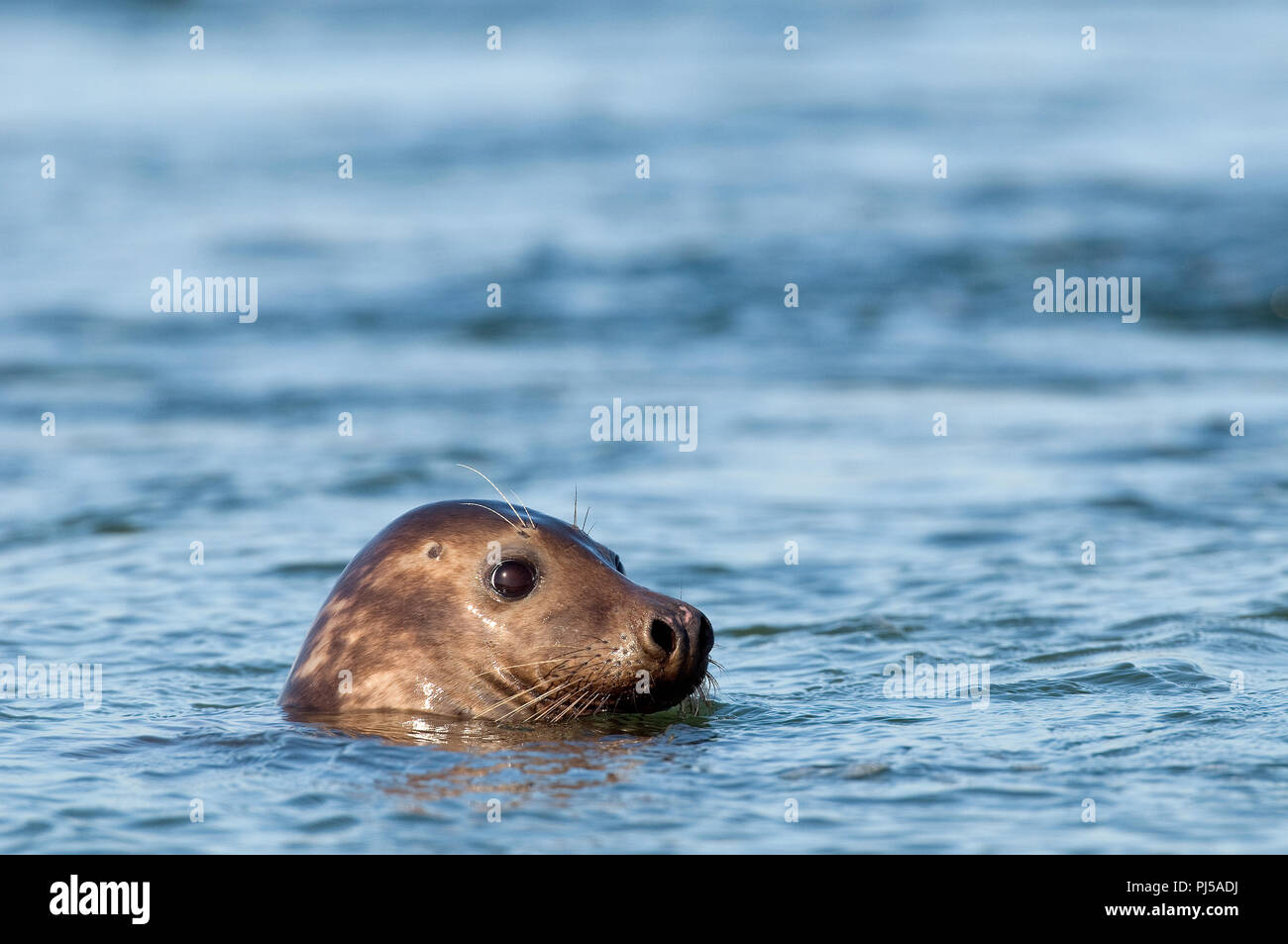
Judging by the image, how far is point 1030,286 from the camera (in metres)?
19.5

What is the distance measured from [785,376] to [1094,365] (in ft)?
9.24

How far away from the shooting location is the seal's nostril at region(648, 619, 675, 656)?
666 centimetres

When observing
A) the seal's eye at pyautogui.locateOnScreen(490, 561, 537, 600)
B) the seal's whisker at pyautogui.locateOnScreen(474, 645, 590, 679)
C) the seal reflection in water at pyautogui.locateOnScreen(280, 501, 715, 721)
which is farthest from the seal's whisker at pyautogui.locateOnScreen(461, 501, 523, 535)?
the seal's whisker at pyautogui.locateOnScreen(474, 645, 590, 679)

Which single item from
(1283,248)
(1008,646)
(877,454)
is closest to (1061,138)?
(1283,248)

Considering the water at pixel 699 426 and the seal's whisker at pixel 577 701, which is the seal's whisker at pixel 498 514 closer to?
the seal's whisker at pixel 577 701

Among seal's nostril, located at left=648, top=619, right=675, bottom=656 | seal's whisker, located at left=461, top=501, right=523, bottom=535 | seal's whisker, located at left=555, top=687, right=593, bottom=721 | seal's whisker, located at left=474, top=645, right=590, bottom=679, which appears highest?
seal's whisker, located at left=461, top=501, right=523, bottom=535

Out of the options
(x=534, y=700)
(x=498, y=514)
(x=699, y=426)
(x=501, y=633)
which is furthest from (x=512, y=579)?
(x=699, y=426)

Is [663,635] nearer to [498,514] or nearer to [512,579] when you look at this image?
[512,579]

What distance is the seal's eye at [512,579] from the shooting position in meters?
6.84

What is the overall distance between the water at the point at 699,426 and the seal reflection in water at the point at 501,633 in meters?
0.18

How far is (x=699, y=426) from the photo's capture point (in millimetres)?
14445

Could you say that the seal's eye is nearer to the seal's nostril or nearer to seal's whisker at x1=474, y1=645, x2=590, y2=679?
seal's whisker at x1=474, y1=645, x2=590, y2=679

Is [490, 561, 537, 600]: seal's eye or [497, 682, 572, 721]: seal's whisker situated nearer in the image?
[497, 682, 572, 721]: seal's whisker

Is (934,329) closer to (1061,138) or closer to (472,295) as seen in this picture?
(472,295)
